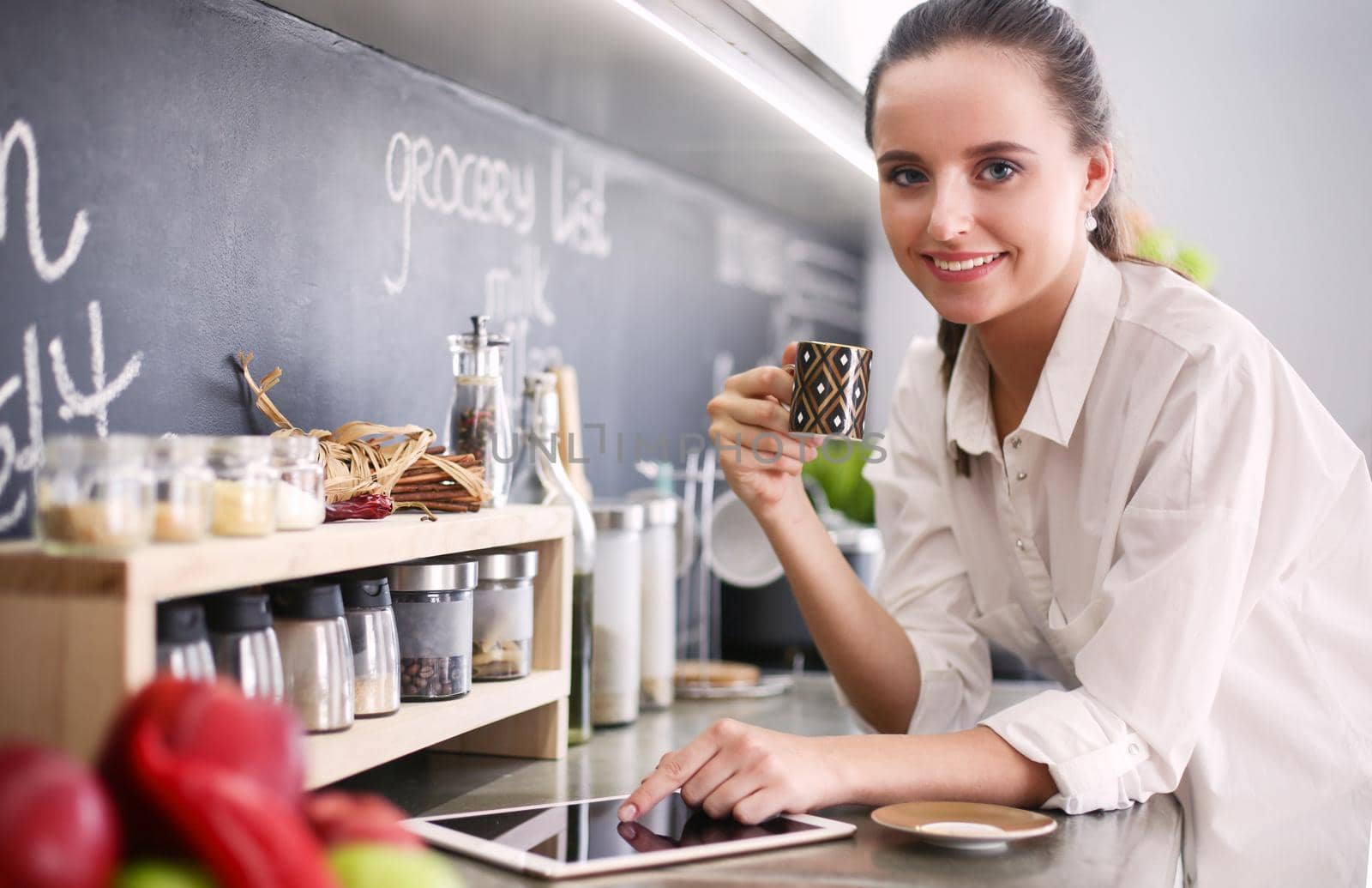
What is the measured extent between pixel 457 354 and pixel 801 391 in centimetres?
36

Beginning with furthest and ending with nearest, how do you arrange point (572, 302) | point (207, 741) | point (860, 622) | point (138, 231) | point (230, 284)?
point (572, 302) → point (860, 622) → point (230, 284) → point (138, 231) → point (207, 741)

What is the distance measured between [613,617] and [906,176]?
1.87 feet

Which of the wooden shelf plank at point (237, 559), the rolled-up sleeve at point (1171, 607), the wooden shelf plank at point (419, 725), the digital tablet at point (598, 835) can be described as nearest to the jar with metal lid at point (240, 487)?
the wooden shelf plank at point (237, 559)

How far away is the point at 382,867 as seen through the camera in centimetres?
51

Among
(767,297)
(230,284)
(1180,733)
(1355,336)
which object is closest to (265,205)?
(230,284)

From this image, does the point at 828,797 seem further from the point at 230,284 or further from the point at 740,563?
the point at 740,563

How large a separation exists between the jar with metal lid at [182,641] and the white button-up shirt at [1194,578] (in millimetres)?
630

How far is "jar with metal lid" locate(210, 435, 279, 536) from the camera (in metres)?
0.76

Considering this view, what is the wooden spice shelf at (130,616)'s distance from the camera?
0.64 m

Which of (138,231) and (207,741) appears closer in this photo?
(207,741)

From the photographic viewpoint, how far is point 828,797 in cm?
99

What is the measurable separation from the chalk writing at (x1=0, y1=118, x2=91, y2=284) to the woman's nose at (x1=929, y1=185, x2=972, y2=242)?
0.68 metres

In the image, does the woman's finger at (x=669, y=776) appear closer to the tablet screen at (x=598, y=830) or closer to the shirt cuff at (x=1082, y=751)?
the tablet screen at (x=598, y=830)

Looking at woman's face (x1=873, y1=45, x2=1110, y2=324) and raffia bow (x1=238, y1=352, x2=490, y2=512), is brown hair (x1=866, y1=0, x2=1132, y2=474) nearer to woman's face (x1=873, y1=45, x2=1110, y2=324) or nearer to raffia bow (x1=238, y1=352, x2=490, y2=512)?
woman's face (x1=873, y1=45, x2=1110, y2=324)
